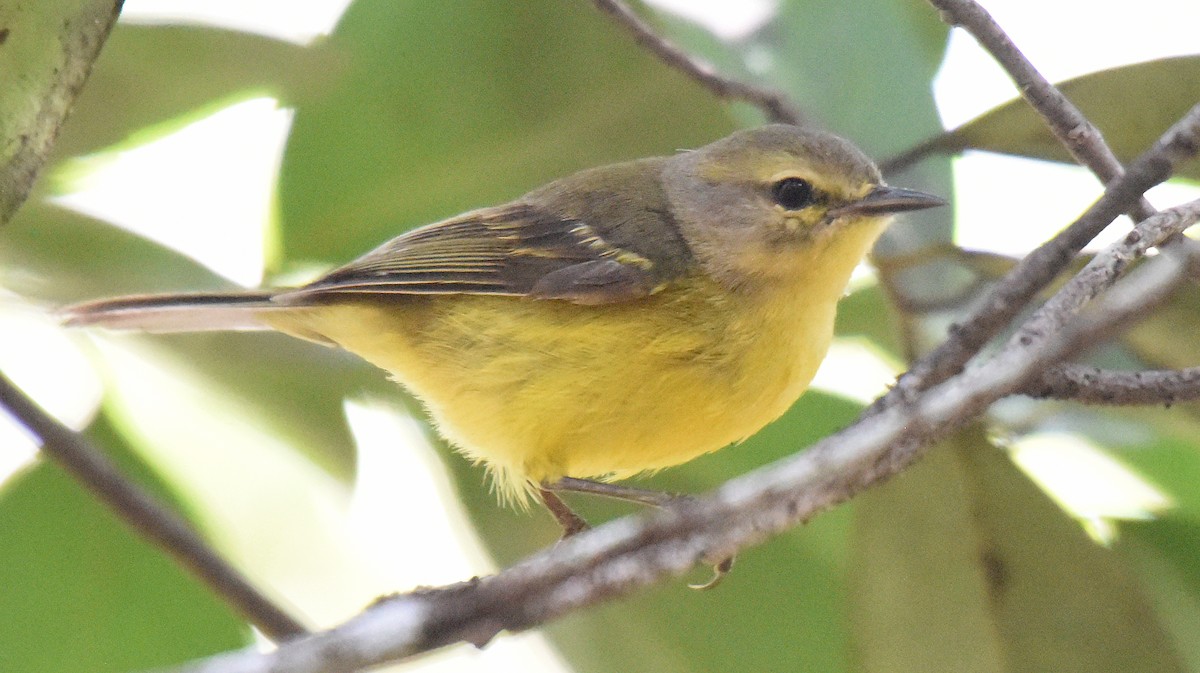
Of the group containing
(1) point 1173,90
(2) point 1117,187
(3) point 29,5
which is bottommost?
(2) point 1117,187

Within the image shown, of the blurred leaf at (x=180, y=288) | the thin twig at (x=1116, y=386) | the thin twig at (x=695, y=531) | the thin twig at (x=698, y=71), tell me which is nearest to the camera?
the thin twig at (x=695, y=531)

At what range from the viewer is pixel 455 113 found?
258 centimetres

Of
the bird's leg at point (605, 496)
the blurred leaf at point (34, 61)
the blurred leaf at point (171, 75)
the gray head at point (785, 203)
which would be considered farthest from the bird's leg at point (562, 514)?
the blurred leaf at point (34, 61)

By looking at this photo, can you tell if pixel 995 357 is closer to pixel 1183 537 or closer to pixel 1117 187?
pixel 1117 187

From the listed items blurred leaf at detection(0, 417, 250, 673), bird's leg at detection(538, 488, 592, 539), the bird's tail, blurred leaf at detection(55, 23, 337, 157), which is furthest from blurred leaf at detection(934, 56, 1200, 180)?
blurred leaf at detection(0, 417, 250, 673)

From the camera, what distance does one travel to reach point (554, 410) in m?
2.30

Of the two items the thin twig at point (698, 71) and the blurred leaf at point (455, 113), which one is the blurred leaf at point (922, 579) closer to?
the thin twig at point (698, 71)

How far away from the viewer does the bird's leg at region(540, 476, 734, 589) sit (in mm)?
2227

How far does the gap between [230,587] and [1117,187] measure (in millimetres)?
1408

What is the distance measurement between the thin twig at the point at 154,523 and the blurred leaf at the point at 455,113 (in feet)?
2.46

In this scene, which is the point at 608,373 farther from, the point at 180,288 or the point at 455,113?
the point at 180,288

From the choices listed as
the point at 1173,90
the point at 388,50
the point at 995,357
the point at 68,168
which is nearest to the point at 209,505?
Result: the point at 68,168

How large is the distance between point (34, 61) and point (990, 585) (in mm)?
1689

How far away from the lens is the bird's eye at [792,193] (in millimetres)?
2541
